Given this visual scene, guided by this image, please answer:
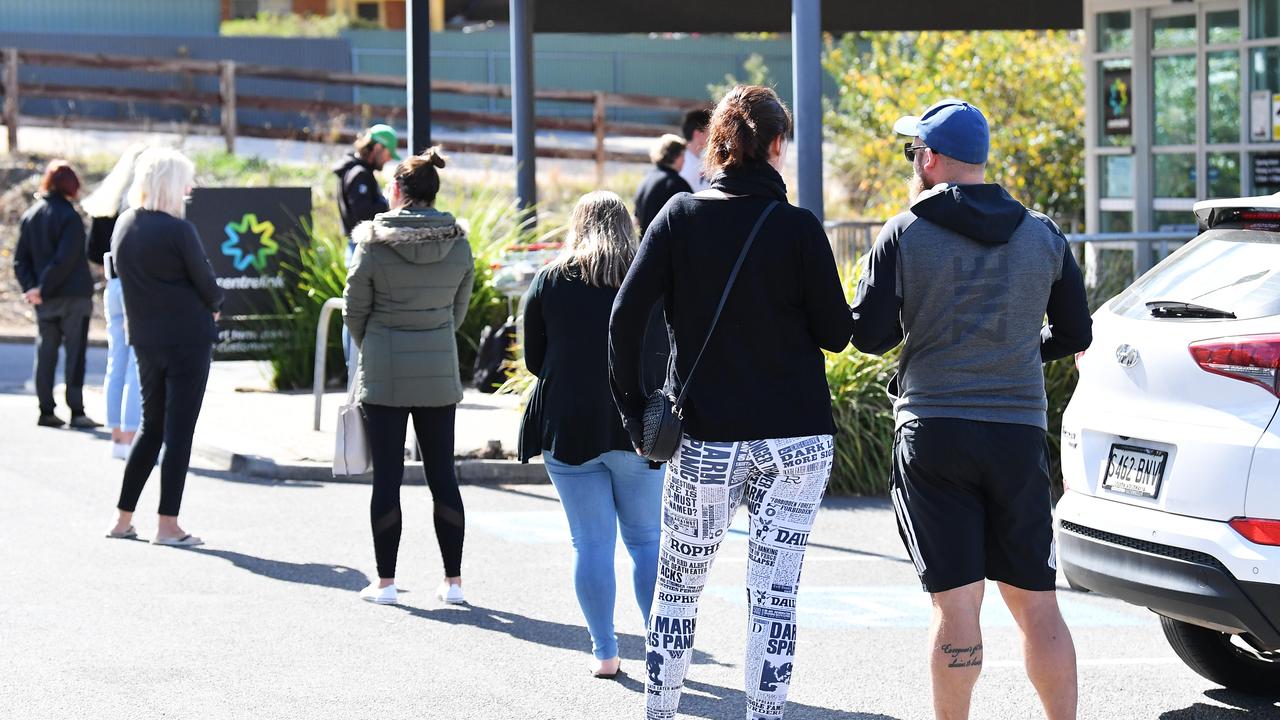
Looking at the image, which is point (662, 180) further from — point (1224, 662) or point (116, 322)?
point (1224, 662)

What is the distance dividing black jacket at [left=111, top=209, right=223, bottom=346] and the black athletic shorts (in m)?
4.64

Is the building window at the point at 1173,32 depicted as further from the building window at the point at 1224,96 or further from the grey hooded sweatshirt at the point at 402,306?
the grey hooded sweatshirt at the point at 402,306

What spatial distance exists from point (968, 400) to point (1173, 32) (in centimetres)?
1157

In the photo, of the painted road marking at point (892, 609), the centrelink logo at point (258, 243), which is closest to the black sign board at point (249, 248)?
the centrelink logo at point (258, 243)

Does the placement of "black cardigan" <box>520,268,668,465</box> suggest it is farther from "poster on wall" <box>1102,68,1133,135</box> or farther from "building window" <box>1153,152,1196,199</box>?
"poster on wall" <box>1102,68,1133,135</box>

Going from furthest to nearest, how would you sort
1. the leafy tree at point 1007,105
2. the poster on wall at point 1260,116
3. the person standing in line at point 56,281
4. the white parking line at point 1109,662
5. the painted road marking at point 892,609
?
the leafy tree at point 1007,105, the poster on wall at point 1260,116, the person standing in line at point 56,281, the painted road marking at point 892,609, the white parking line at point 1109,662

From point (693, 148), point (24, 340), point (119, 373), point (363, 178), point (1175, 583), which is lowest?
point (24, 340)

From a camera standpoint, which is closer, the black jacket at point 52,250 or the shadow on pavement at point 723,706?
the shadow on pavement at point 723,706

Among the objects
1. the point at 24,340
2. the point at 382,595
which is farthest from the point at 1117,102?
the point at 24,340

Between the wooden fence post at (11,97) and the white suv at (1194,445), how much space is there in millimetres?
22200

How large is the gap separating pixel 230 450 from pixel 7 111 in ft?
55.9

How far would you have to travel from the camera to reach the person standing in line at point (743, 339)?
181 inches

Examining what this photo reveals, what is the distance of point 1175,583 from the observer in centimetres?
501

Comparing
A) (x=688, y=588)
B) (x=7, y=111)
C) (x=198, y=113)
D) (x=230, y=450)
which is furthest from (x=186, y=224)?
(x=198, y=113)
